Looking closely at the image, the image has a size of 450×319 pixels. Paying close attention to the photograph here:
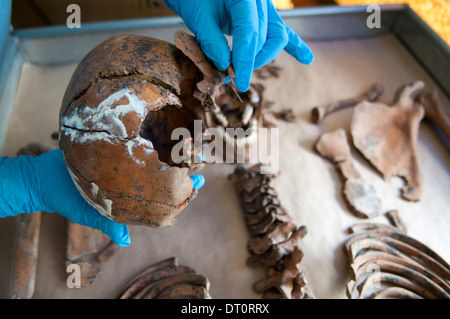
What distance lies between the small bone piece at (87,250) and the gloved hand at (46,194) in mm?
340

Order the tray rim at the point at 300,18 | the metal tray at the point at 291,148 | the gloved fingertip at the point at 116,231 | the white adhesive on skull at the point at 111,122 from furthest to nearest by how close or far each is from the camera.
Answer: the tray rim at the point at 300,18
the metal tray at the point at 291,148
the gloved fingertip at the point at 116,231
the white adhesive on skull at the point at 111,122

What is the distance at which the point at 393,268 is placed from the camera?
7.35 feet

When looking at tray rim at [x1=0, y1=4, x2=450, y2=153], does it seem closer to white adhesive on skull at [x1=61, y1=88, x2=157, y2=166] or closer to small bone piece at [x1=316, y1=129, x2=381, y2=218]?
small bone piece at [x1=316, y1=129, x2=381, y2=218]

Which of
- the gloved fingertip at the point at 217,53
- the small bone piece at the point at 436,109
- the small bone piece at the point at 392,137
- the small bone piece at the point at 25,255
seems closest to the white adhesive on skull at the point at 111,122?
the gloved fingertip at the point at 217,53

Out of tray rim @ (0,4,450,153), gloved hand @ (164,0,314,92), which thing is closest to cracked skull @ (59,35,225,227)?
gloved hand @ (164,0,314,92)

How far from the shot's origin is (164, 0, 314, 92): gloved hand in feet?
5.38

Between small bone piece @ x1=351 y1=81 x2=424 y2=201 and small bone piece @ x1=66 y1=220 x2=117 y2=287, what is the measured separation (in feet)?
6.97

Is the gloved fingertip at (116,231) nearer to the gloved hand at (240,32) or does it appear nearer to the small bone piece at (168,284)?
the small bone piece at (168,284)

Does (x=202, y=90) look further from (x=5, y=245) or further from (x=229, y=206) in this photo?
(x=5, y=245)

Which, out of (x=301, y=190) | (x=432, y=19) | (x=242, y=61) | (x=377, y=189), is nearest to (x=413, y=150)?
(x=377, y=189)

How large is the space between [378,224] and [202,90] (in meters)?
1.78

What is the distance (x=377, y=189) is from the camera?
8.91ft

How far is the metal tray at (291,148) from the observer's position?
2291mm
